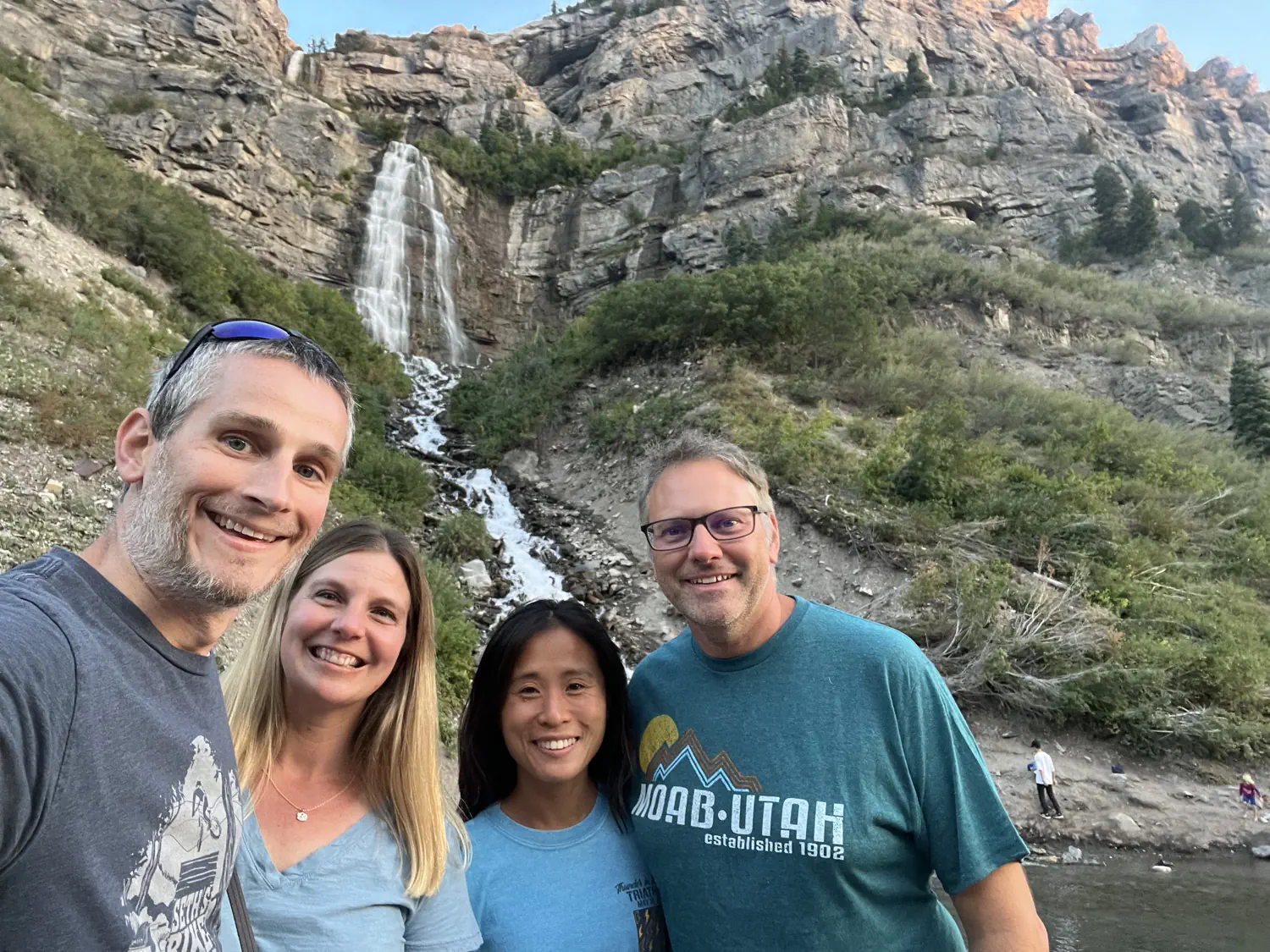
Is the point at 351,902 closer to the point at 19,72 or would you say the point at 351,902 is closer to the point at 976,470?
the point at 976,470

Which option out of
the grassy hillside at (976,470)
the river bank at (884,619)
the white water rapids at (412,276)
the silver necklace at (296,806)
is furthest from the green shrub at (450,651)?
the white water rapids at (412,276)

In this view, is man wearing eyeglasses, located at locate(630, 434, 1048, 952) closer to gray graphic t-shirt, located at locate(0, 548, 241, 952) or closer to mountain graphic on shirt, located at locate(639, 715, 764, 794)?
mountain graphic on shirt, located at locate(639, 715, 764, 794)

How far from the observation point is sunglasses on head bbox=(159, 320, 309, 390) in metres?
1.35

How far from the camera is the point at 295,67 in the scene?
42.1 meters

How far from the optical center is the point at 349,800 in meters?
1.91

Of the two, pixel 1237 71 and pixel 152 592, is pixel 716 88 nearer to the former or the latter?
pixel 152 592

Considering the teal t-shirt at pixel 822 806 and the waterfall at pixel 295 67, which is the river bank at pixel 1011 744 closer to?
the teal t-shirt at pixel 822 806

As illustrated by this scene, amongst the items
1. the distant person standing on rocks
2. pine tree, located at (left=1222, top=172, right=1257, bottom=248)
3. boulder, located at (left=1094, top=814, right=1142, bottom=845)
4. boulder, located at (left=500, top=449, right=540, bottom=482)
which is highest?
pine tree, located at (left=1222, top=172, right=1257, bottom=248)

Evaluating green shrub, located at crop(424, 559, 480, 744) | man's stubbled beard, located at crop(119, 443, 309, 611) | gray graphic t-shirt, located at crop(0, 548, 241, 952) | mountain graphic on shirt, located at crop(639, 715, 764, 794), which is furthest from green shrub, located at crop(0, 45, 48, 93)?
mountain graphic on shirt, located at crop(639, 715, 764, 794)

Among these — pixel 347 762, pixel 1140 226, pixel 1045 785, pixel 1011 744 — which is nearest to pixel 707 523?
pixel 347 762

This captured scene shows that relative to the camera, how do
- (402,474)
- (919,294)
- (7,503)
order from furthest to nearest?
(919,294)
(402,474)
(7,503)

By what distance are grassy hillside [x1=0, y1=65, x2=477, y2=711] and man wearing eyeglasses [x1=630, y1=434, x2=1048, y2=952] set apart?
613cm

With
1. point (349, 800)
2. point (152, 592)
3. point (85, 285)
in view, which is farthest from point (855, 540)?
point (85, 285)

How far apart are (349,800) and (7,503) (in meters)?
7.04
